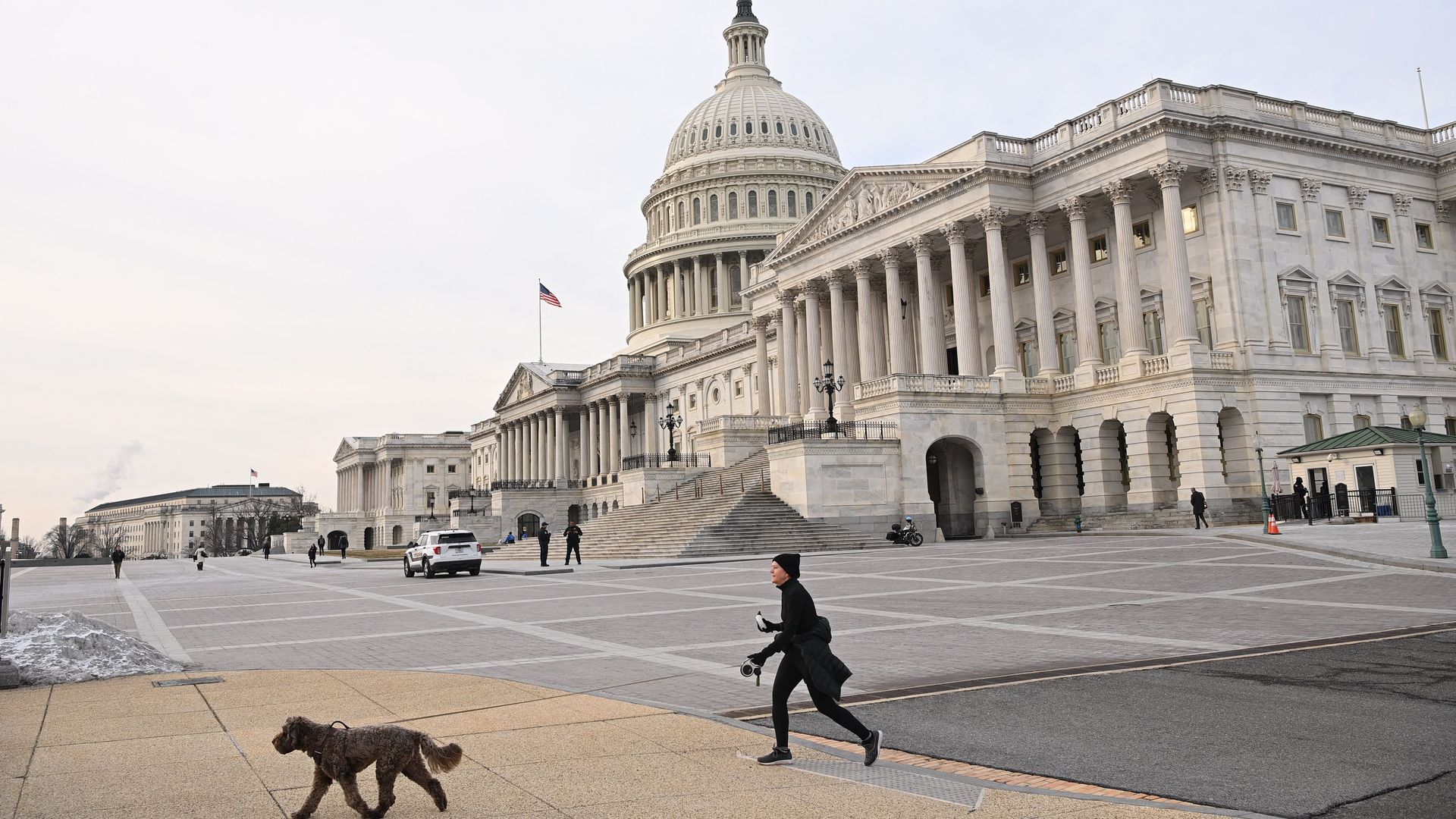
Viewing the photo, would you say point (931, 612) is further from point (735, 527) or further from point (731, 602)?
point (735, 527)

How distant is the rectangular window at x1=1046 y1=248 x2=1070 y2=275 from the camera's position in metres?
55.7

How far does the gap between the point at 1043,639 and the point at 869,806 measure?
8.80 m

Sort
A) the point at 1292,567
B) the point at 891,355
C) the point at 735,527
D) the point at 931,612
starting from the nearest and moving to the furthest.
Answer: the point at 931,612 → the point at 1292,567 → the point at 735,527 → the point at 891,355

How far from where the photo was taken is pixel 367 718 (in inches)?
383

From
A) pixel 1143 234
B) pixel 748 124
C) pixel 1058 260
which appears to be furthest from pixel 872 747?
pixel 748 124

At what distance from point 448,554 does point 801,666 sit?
33116 mm

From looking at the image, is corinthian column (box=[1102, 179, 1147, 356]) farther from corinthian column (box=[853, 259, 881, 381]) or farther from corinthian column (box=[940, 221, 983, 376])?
corinthian column (box=[853, 259, 881, 381])

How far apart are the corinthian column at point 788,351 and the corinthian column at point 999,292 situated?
16991 millimetres

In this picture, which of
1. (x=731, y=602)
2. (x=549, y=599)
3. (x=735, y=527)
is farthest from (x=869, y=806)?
(x=735, y=527)

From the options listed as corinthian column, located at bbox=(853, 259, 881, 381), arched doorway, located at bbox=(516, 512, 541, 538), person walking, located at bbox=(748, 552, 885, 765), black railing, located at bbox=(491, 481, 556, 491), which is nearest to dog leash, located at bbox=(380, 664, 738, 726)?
person walking, located at bbox=(748, 552, 885, 765)

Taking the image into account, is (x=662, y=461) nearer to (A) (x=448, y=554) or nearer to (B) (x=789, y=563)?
(A) (x=448, y=554)

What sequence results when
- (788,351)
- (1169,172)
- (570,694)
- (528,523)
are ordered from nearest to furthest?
(570,694), (1169,172), (788,351), (528,523)

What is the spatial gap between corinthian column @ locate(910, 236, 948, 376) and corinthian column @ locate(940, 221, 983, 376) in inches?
51.4

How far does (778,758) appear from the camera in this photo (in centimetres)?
772
